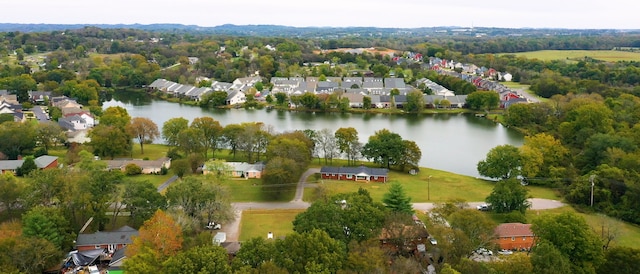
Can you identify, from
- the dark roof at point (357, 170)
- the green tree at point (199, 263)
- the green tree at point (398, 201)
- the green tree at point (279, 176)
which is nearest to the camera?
the green tree at point (199, 263)

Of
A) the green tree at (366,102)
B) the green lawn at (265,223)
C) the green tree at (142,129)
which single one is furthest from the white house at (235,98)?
the green lawn at (265,223)

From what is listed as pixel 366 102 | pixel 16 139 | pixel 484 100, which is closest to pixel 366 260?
pixel 16 139

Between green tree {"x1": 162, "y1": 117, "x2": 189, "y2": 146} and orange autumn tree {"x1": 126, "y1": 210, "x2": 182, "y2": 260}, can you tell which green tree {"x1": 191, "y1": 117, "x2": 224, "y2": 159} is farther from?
orange autumn tree {"x1": 126, "y1": 210, "x2": 182, "y2": 260}

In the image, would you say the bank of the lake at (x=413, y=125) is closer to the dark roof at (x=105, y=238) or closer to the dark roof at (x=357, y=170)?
the dark roof at (x=357, y=170)

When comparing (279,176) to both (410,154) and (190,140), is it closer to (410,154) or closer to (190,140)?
(190,140)

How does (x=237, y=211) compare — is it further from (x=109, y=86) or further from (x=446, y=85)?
(x=109, y=86)

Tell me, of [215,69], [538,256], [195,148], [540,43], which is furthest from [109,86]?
[540,43]
